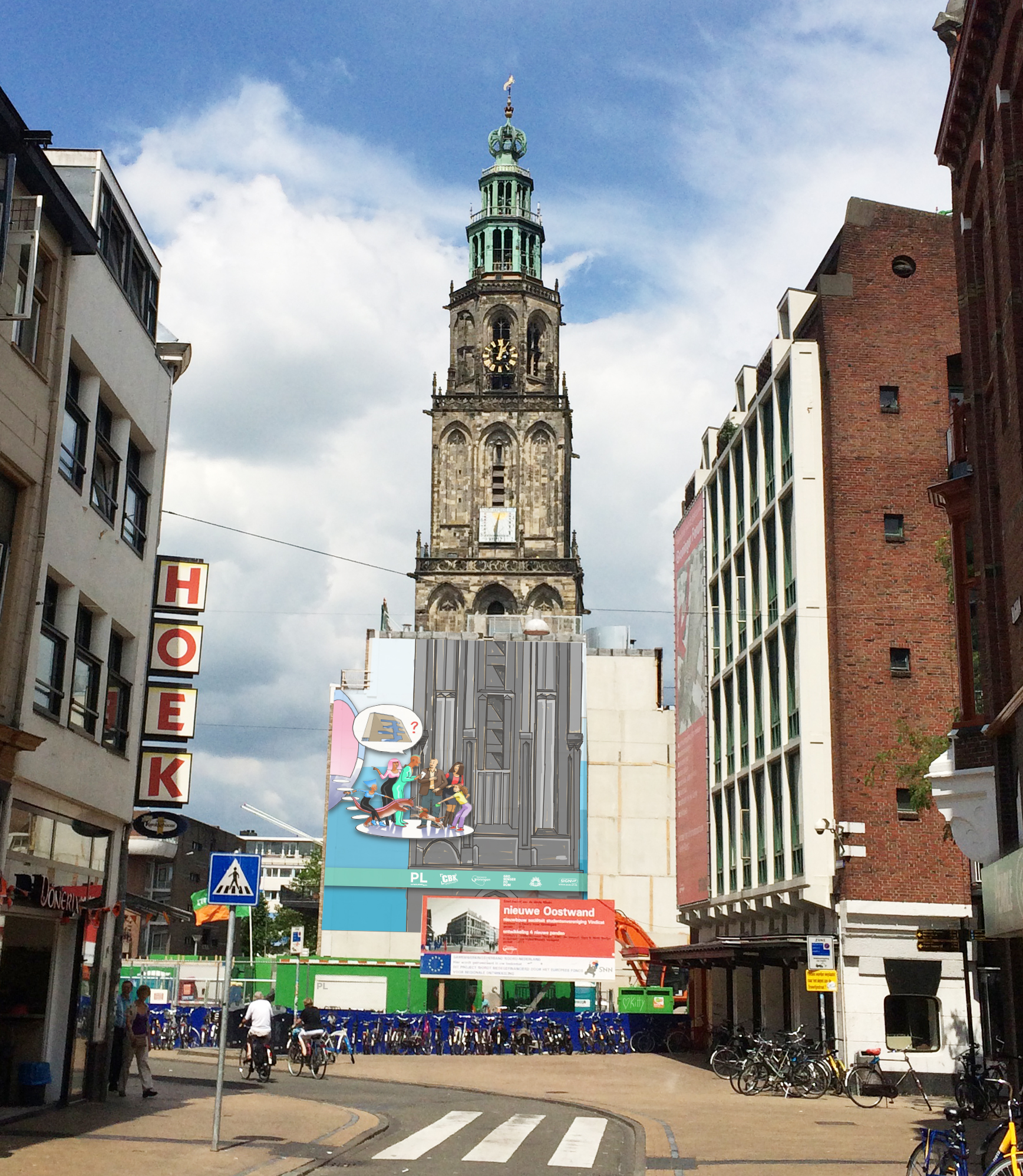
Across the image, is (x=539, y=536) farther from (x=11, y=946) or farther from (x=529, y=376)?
(x=11, y=946)

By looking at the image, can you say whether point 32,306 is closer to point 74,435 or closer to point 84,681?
point 74,435

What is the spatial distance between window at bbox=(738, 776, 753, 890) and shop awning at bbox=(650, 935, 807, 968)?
6.54 ft

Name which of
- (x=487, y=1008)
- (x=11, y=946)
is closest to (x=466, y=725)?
(x=487, y=1008)

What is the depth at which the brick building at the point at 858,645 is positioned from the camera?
3042cm

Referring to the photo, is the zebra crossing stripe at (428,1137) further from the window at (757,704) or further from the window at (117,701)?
the window at (757,704)

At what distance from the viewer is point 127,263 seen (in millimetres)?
21281

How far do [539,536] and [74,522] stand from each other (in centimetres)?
8174

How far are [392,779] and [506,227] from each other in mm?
61500

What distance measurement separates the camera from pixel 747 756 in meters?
39.4

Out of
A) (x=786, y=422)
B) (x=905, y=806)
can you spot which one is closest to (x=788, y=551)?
(x=786, y=422)

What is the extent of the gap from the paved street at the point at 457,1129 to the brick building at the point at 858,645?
193 inches

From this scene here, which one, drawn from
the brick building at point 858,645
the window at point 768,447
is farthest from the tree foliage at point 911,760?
the window at point 768,447

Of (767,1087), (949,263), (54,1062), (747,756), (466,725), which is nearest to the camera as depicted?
(54,1062)

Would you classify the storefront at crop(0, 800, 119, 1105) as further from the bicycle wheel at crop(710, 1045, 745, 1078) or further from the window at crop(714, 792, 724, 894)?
the window at crop(714, 792, 724, 894)
